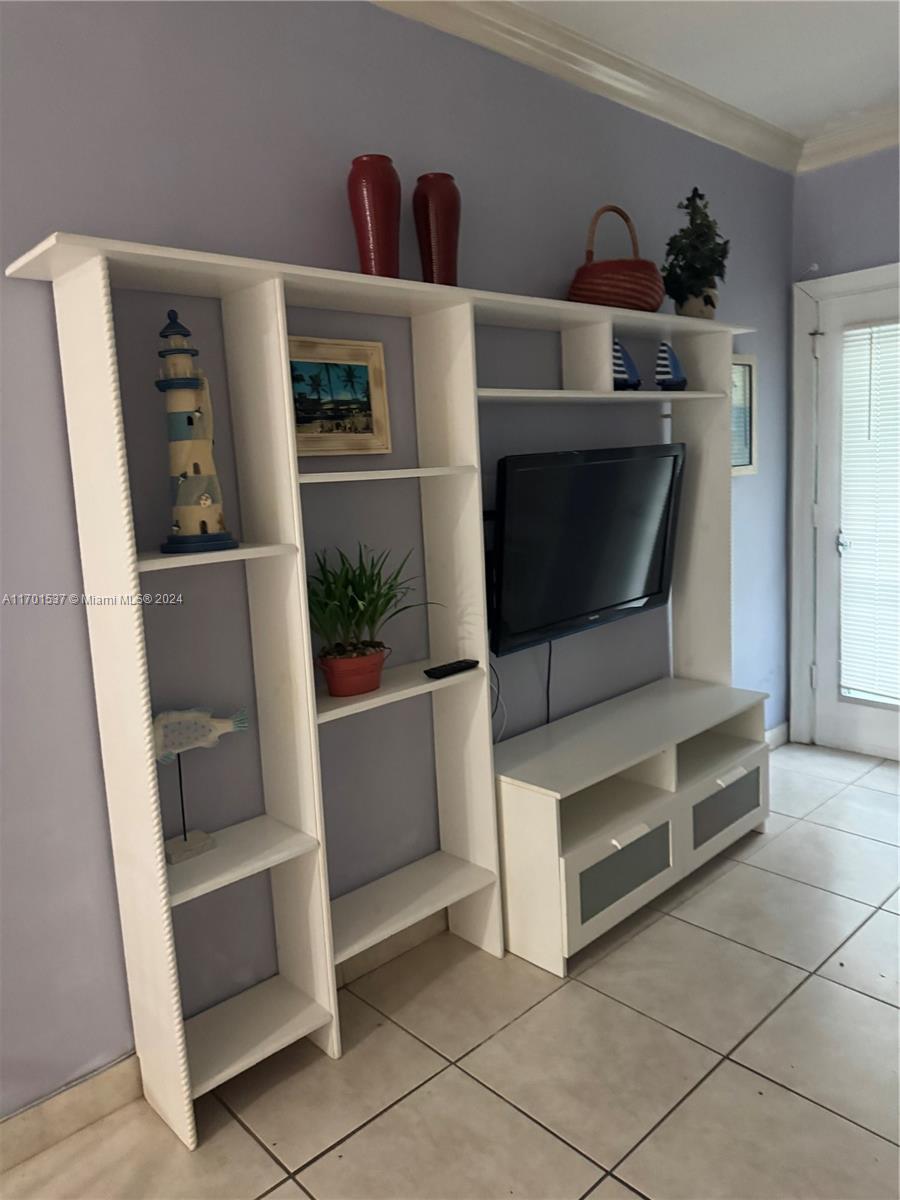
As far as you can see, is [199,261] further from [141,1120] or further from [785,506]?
[785,506]

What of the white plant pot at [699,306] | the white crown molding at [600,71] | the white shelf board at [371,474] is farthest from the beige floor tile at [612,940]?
the white crown molding at [600,71]

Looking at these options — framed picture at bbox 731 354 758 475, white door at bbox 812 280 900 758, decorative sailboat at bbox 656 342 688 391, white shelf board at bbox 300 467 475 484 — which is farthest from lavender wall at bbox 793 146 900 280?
white shelf board at bbox 300 467 475 484

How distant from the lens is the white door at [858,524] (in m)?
3.52

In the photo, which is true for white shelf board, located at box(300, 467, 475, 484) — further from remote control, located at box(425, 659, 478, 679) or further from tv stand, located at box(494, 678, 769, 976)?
tv stand, located at box(494, 678, 769, 976)

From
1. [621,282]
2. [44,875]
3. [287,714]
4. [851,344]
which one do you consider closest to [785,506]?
[851,344]

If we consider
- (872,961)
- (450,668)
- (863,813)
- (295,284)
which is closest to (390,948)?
(450,668)

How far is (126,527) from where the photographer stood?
1.60m

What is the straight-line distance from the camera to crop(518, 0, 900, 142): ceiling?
2.47 meters

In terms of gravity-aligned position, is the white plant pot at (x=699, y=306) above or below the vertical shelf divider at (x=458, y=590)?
above

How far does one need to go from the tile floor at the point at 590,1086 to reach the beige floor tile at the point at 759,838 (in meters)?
0.30

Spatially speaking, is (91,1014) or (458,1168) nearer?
(458,1168)

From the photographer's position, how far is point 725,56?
2.78 m

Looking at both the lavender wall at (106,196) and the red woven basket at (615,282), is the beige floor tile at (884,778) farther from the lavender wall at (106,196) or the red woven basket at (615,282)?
the lavender wall at (106,196)

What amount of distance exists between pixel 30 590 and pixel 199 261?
704 millimetres
